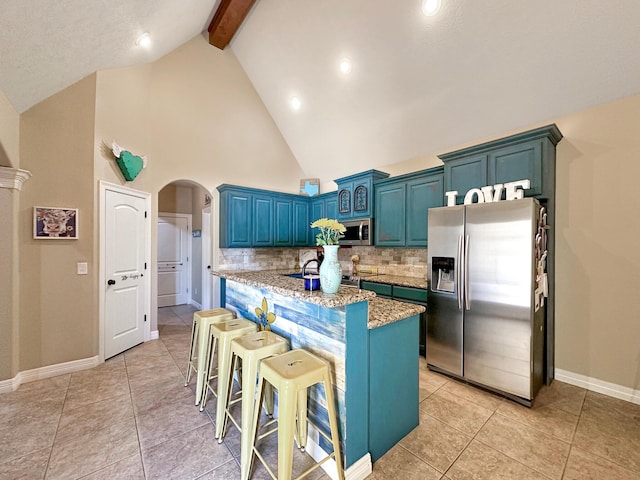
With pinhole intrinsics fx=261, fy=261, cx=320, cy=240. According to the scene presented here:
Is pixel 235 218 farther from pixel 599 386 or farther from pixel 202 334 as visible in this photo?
pixel 599 386

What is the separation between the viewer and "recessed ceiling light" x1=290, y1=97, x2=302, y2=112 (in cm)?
451

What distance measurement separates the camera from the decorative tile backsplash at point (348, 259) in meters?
3.95

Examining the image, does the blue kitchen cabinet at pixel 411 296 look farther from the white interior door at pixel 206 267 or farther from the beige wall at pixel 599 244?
the white interior door at pixel 206 267

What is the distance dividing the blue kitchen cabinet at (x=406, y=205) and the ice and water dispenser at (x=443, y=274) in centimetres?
67

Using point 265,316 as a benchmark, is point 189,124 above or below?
above

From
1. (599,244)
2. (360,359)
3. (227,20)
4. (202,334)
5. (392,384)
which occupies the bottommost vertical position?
(392,384)

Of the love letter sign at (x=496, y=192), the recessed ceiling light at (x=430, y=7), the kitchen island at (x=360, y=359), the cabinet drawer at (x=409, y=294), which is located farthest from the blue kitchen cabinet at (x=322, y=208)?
the kitchen island at (x=360, y=359)

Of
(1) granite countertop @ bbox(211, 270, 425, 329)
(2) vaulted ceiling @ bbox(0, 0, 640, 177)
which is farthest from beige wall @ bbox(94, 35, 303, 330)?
(1) granite countertop @ bbox(211, 270, 425, 329)

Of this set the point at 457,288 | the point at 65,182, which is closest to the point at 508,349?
the point at 457,288

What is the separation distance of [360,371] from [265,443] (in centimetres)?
95

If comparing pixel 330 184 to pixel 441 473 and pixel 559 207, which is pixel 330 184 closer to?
pixel 559 207

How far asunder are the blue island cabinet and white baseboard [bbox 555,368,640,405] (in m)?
1.92

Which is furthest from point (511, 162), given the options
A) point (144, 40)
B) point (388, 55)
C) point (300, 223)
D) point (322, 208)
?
point (144, 40)

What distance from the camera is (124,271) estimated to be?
136 inches
